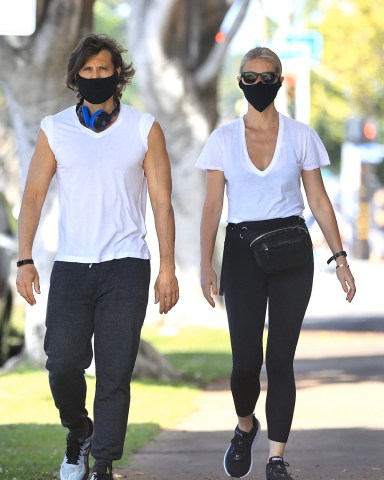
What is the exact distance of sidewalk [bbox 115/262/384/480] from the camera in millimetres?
7992

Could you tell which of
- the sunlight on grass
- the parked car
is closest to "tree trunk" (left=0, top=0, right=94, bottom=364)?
the parked car

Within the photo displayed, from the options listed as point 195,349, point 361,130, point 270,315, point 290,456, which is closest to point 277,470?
point 270,315

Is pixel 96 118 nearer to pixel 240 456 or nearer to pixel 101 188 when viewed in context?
pixel 101 188

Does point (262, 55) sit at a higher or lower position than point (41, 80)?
higher

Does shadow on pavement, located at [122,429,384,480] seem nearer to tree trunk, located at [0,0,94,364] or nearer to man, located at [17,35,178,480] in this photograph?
man, located at [17,35,178,480]

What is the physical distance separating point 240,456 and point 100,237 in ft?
4.86

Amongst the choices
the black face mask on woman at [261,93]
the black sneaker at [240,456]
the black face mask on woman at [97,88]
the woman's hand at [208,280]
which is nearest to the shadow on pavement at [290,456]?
the black sneaker at [240,456]

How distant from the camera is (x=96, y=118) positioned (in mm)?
6574

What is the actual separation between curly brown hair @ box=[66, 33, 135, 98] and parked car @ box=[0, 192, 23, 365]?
24.2 feet

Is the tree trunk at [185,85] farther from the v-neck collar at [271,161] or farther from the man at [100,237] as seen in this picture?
the man at [100,237]

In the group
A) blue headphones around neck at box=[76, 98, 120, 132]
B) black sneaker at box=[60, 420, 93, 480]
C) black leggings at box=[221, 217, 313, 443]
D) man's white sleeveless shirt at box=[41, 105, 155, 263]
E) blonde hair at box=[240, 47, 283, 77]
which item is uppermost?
blonde hair at box=[240, 47, 283, 77]

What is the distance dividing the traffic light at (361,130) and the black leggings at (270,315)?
36.4 m

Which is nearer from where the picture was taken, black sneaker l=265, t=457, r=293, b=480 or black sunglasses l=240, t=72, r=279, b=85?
black sneaker l=265, t=457, r=293, b=480

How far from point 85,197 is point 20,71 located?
6279 mm
